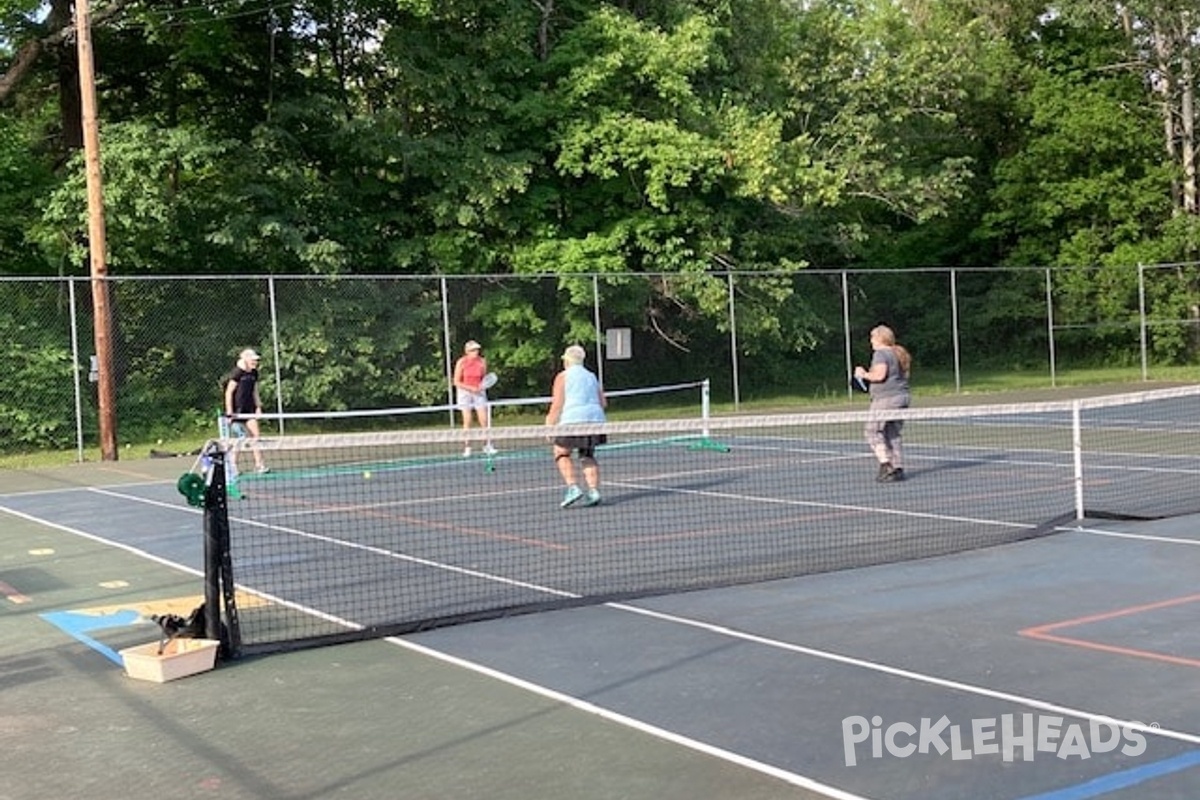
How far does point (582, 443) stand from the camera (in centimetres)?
1316

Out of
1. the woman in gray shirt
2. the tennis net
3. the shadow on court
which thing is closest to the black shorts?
the tennis net

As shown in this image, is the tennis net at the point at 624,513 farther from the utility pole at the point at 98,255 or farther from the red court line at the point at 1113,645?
the utility pole at the point at 98,255

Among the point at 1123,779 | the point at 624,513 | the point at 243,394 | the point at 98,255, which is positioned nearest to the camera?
the point at 1123,779

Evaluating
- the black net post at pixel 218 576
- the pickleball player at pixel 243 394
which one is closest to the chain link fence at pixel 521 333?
the pickleball player at pixel 243 394

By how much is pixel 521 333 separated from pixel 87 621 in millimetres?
20742

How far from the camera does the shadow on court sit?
5.14 metres

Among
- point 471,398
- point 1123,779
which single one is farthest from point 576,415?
point 1123,779

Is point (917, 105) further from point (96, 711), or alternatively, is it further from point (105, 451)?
point (96, 711)

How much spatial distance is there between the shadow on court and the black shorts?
4.25 meters

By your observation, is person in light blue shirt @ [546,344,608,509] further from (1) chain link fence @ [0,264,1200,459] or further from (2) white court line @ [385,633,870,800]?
(1) chain link fence @ [0,264,1200,459]

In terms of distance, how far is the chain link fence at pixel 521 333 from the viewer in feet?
77.9

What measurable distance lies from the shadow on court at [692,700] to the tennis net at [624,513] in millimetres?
666

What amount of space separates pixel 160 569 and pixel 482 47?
69.4ft

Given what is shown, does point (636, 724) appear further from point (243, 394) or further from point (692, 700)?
point (243, 394)
